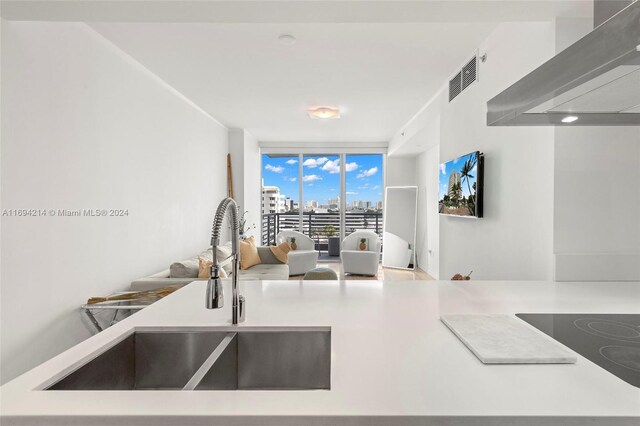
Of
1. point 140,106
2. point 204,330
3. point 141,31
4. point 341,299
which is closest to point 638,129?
point 341,299

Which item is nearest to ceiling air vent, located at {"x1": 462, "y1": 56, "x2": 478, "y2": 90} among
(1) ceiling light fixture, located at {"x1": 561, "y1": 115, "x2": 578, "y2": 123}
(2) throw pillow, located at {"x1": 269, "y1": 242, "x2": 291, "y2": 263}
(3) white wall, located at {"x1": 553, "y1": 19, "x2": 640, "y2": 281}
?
(3) white wall, located at {"x1": 553, "y1": 19, "x2": 640, "y2": 281}

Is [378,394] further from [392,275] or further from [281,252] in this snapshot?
[392,275]

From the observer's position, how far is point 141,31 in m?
2.78

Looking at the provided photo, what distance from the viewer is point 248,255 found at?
16.4ft

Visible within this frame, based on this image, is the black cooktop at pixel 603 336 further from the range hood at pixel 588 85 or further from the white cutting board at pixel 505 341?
the range hood at pixel 588 85

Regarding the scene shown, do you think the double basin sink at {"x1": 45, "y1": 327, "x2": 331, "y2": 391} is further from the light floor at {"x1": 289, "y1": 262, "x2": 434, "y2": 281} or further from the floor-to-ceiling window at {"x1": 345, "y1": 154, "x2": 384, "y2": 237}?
the floor-to-ceiling window at {"x1": 345, "y1": 154, "x2": 384, "y2": 237}

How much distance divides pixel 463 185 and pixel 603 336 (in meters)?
2.10

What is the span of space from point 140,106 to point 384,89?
2.56 metres

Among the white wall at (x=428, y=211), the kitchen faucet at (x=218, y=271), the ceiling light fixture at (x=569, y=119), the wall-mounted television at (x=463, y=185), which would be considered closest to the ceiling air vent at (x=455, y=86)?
the wall-mounted television at (x=463, y=185)

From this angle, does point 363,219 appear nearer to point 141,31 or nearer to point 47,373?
point 141,31

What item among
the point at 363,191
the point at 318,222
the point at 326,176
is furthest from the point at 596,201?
the point at 318,222

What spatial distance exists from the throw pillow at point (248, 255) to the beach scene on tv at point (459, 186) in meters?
2.61

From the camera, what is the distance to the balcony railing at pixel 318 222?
8.03m

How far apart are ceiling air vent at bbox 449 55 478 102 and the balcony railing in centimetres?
459
